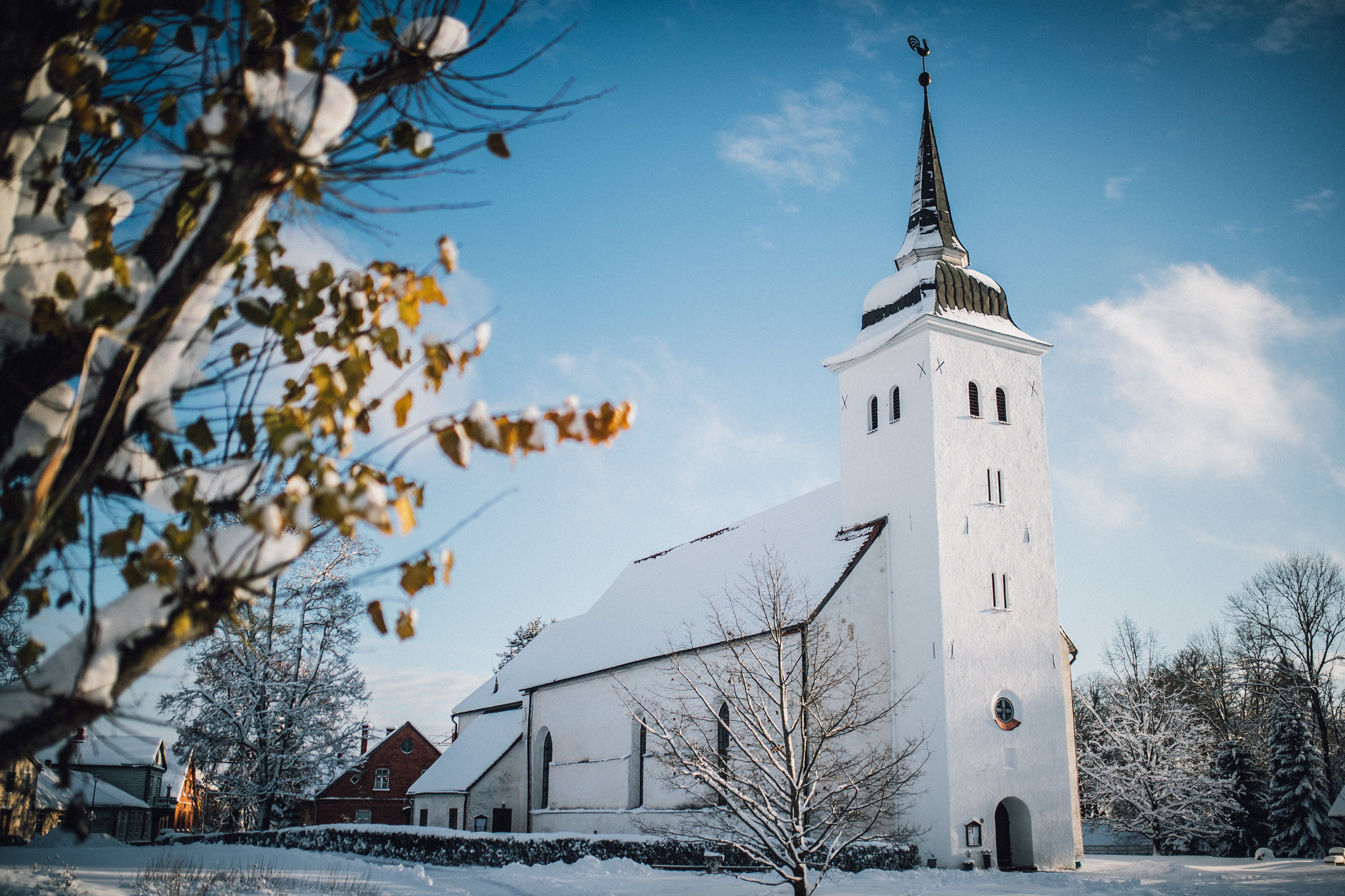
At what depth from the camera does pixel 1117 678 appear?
38.2 meters

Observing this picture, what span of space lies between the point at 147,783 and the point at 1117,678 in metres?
46.3

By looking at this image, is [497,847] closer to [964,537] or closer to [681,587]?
[681,587]

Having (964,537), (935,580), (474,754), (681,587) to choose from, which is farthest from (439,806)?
(964,537)

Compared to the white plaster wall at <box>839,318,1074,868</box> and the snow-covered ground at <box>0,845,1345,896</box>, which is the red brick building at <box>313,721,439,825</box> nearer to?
the snow-covered ground at <box>0,845,1345,896</box>

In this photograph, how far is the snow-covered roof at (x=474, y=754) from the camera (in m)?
29.5

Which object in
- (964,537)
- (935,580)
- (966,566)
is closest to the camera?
(935,580)

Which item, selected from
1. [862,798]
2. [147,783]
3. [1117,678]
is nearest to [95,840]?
[147,783]

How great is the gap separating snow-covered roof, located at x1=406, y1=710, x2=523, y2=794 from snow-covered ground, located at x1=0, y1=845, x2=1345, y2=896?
941cm

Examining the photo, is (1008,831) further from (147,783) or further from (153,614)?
(147,783)

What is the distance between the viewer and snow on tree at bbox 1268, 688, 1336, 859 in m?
31.6

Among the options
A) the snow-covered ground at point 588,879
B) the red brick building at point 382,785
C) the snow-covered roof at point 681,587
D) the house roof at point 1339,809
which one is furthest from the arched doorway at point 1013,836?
the red brick building at point 382,785

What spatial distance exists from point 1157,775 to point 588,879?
73.8 feet

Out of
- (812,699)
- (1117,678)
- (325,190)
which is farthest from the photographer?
(1117,678)

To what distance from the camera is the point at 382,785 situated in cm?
4031
